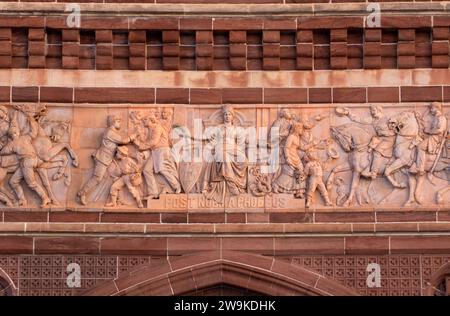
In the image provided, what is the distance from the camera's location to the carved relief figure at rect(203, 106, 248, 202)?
2334cm

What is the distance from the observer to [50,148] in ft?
76.9

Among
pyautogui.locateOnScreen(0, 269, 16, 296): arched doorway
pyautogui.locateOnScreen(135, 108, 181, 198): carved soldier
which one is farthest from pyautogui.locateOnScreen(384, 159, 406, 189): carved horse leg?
pyautogui.locateOnScreen(0, 269, 16, 296): arched doorway

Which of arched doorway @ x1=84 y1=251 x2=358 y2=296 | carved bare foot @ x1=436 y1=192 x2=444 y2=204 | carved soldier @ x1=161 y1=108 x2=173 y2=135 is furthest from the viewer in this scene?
carved soldier @ x1=161 y1=108 x2=173 y2=135

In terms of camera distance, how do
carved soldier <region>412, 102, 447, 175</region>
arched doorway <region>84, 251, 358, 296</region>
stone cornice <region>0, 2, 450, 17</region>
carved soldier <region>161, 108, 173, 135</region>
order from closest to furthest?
arched doorway <region>84, 251, 358, 296</region> → carved soldier <region>412, 102, 447, 175</region> → carved soldier <region>161, 108, 173, 135</region> → stone cornice <region>0, 2, 450, 17</region>

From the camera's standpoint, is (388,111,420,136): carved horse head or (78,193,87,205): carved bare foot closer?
(78,193,87,205): carved bare foot

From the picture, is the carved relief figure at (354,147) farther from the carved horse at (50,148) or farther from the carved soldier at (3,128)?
the carved soldier at (3,128)

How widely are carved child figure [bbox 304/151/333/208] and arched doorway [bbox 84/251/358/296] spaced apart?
2.16 ft

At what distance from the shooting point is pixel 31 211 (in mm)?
23266

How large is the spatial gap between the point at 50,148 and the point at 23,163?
298mm

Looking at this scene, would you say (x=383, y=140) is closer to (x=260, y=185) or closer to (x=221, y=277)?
(x=260, y=185)

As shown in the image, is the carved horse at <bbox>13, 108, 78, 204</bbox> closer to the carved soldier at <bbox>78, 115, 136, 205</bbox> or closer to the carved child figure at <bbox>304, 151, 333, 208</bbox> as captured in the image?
the carved soldier at <bbox>78, 115, 136, 205</bbox>
